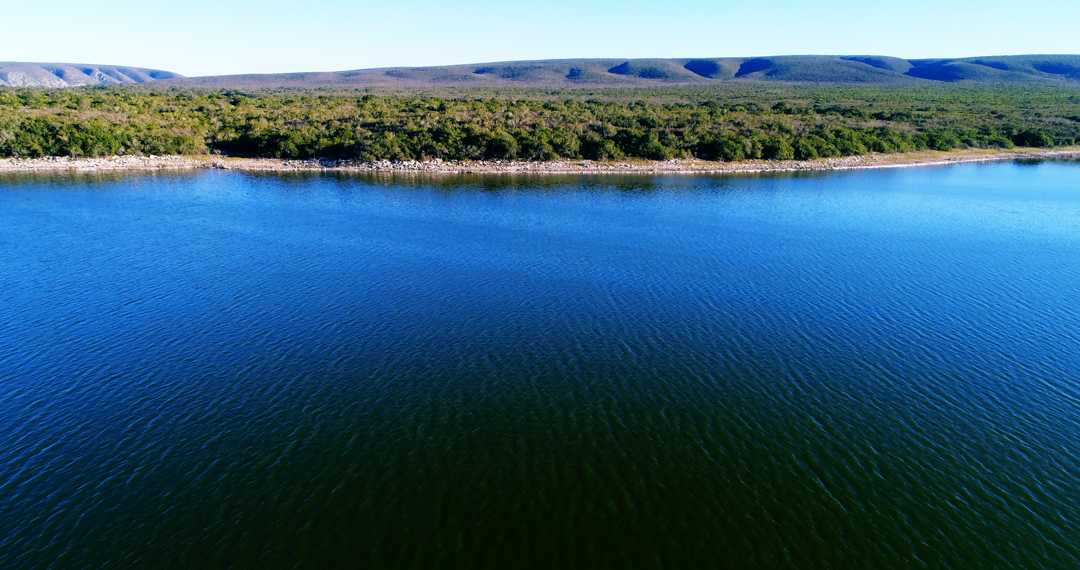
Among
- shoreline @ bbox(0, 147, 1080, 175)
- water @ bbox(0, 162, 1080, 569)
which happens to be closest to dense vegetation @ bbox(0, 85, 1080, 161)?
shoreline @ bbox(0, 147, 1080, 175)

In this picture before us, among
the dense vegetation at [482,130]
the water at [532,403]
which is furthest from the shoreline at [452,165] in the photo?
the water at [532,403]

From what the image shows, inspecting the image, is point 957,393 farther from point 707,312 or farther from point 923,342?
point 707,312

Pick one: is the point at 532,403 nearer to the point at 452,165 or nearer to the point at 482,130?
the point at 452,165

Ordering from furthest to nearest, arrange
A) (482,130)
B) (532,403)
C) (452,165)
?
(482,130)
(452,165)
(532,403)

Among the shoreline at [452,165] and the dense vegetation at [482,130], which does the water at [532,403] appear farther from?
the dense vegetation at [482,130]

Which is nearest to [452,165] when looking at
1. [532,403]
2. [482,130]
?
[482,130]

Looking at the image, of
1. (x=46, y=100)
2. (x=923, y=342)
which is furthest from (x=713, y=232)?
(x=46, y=100)
